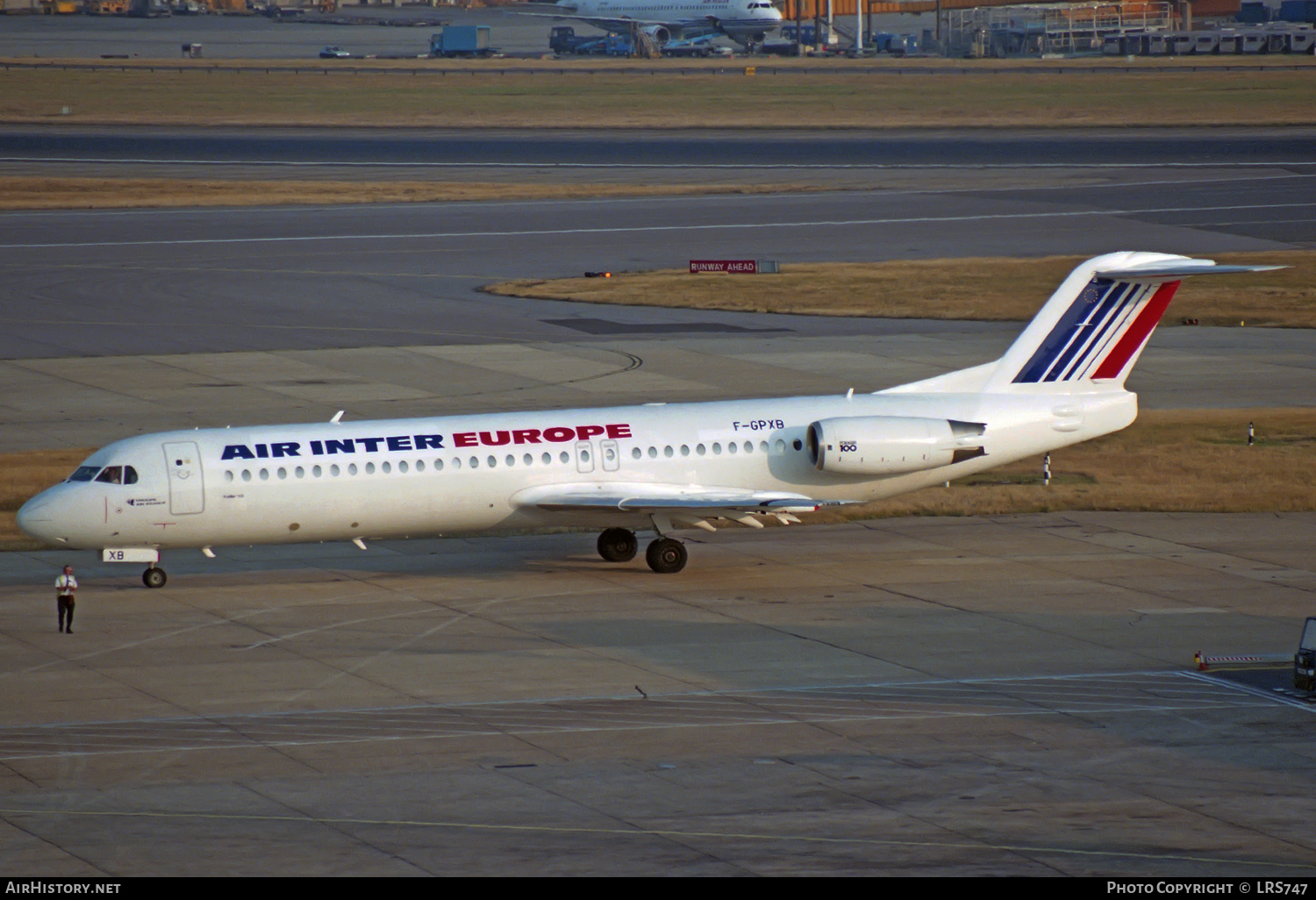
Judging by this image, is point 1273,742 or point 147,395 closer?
point 1273,742

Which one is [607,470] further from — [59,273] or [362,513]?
[59,273]

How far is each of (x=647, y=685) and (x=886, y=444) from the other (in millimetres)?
9084

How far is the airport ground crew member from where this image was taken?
30.0 metres

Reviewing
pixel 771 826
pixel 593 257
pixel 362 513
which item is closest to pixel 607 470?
pixel 362 513

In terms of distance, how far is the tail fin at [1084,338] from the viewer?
3656 centimetres

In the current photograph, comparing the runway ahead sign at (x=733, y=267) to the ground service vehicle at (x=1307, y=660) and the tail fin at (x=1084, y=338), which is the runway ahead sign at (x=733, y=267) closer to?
the tail fin at (x=1084, y=338)

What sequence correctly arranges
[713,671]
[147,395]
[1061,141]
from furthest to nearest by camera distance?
[1061,141]
[147,395]
[713,671]

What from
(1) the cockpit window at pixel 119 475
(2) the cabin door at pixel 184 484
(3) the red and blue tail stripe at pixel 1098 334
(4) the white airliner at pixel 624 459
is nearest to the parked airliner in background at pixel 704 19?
(4) the white airliner at pixel 624 459

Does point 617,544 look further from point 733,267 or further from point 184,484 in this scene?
point 733,267

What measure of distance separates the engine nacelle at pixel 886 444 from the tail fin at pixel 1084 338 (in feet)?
6.29

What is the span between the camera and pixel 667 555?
34.9 meters

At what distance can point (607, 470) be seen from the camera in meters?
34.5

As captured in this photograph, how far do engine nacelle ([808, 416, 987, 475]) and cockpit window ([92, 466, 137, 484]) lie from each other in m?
13.1

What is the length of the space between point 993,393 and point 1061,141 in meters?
87.4
